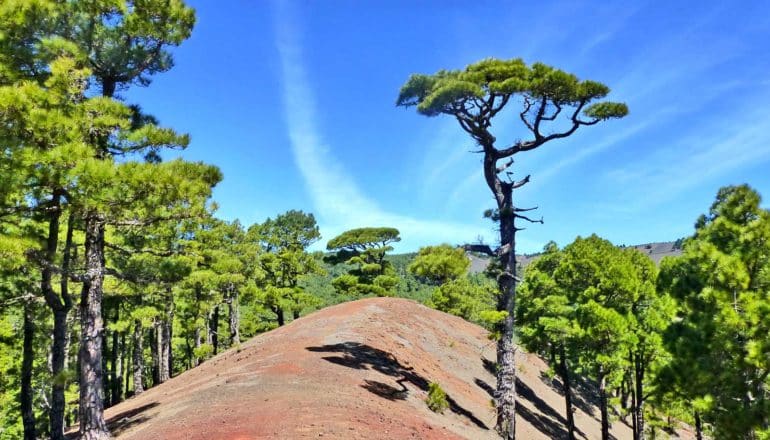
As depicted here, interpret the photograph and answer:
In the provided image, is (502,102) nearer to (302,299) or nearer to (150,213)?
(150,213)

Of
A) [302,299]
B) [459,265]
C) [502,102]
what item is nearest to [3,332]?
[302,299]

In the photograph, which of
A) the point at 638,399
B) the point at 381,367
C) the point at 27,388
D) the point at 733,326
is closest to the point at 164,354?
the point at 27,388

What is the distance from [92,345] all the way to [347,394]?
21.4 feet

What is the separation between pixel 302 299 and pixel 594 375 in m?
22.3

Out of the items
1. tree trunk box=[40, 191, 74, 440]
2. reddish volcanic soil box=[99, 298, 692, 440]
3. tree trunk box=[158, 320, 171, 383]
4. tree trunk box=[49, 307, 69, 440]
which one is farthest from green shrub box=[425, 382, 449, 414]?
tree trunk box=[158, 320, 171, 383]

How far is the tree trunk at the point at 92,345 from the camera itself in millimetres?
10516

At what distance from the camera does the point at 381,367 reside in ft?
57.3

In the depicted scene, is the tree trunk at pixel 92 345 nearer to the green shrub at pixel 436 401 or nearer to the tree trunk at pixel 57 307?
the tree trunk at pixel 57 307

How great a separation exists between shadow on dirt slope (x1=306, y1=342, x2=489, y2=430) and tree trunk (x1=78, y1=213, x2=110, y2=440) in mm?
7135

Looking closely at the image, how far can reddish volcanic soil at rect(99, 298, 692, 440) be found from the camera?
10.2 metres

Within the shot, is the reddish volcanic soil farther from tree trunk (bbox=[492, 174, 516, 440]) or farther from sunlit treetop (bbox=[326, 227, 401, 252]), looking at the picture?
sunlit treetop (bbox=[326, 227, 401, 252])

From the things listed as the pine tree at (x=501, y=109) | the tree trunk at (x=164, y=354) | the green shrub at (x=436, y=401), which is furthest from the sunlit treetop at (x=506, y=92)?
the tree trunk at (x=164, y=354)

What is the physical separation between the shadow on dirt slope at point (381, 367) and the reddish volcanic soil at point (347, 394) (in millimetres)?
54

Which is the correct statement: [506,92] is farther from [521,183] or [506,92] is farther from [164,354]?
[164,354]
